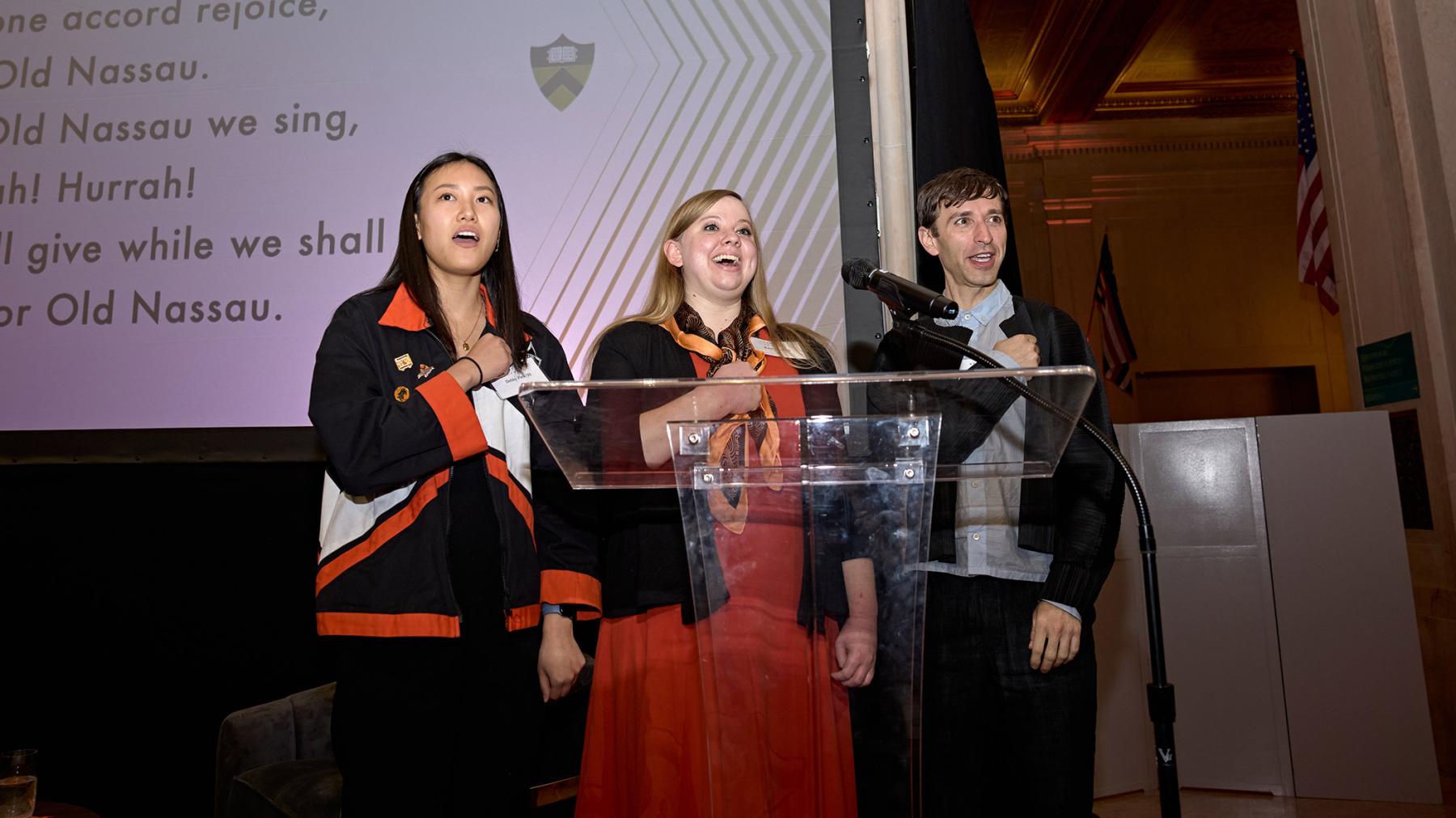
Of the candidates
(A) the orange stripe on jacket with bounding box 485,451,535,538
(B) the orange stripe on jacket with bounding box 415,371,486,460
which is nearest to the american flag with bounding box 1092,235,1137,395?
(A) the orange stripe on jacket with bounding box 485,451,535,538

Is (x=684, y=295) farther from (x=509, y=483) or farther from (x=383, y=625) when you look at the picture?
(x=383, y=625)

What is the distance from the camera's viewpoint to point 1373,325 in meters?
4.18

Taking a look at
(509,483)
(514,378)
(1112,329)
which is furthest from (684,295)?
(1112,329)

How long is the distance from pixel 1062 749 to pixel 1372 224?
3.71 meters

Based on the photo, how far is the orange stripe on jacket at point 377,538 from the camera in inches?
65.6

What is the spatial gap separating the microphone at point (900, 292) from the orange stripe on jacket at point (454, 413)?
0.72 m

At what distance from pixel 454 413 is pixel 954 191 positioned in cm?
115

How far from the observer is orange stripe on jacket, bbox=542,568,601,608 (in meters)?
1.74

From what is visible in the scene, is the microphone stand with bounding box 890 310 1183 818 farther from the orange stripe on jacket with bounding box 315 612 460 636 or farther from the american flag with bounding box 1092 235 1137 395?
the american flag with bounding box 1092 235 1137 395

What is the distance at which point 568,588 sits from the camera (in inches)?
68.8

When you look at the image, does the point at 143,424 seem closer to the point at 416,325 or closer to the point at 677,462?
the point at 416,325

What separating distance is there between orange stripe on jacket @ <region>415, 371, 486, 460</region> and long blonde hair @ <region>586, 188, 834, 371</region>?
296 millimetres

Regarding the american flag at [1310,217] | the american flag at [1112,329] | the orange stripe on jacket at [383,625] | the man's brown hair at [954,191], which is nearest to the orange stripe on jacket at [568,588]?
the orange stripe on jacket at [383,625]

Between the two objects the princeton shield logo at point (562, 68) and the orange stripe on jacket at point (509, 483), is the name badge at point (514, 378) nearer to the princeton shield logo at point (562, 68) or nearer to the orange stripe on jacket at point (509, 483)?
the orange stripe on jacket at point (509, 483)
